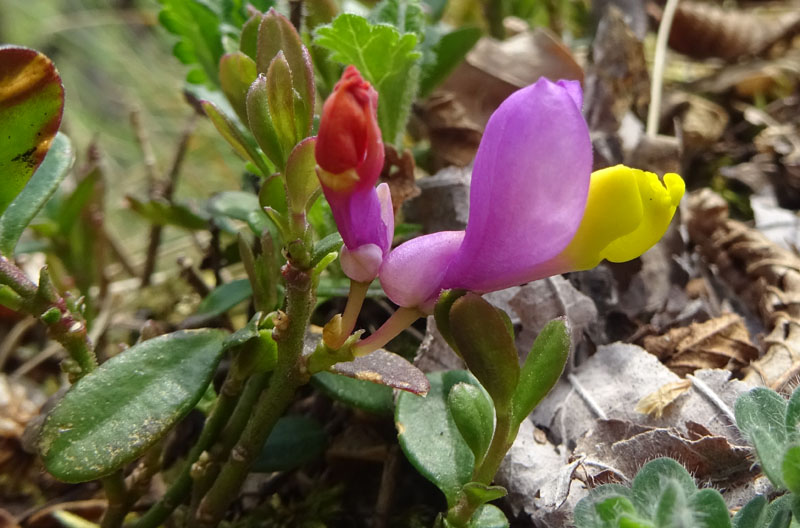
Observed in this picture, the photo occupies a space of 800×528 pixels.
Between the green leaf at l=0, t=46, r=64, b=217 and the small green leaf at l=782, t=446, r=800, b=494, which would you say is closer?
the small green leaf at l=782, t=446, r=800, b=494

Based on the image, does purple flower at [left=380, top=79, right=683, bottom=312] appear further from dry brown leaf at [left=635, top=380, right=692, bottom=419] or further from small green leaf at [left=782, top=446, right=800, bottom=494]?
dry brown leaf at [left=635, top=380, right=692, bottom=419]

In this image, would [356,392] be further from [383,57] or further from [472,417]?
[383,57]

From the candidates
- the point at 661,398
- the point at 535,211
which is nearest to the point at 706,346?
the point at 661,398

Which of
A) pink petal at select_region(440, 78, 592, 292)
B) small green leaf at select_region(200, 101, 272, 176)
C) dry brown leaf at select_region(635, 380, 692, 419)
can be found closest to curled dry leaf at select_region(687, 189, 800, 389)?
dry brown leaf at select_region(635, 380, 692, 419)

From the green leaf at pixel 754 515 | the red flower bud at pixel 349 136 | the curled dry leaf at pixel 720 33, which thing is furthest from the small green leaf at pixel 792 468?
the curled dry leaf at pixel 720 33

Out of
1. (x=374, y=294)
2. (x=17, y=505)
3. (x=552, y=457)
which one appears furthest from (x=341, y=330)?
(x=17, y=505)

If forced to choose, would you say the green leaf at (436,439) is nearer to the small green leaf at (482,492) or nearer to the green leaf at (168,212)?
the small green leaf at (482,492)
